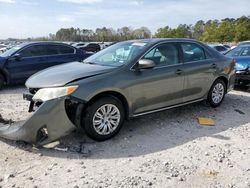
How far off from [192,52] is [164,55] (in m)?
0.88

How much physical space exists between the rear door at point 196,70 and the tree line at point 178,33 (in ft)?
109

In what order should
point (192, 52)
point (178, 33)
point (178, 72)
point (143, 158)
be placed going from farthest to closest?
1. point (178, 33)
2. point (192, 52)
3. point (178, 72)
4. point (143, 158)

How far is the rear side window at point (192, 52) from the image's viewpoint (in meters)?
6.10

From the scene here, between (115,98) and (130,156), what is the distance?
98cm

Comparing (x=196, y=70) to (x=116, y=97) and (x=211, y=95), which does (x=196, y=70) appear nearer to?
(x=211, y=95)

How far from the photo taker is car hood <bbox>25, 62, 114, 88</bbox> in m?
4.65

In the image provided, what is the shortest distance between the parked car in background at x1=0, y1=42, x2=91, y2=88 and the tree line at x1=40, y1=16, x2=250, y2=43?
29398 millimetres

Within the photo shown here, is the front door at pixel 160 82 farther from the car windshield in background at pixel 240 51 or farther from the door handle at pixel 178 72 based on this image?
the car windshield in background at pixel 240 51

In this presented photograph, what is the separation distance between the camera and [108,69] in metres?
5.00

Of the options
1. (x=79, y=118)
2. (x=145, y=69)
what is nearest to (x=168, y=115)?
(x=145, y=69)

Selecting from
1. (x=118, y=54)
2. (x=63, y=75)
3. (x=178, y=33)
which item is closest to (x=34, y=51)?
(x=118, y=54)

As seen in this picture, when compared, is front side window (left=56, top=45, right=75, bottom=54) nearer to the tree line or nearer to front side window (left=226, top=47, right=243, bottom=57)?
front side window (left=226, top=47, right=243, bottom=57)

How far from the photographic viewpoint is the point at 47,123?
4352 mm

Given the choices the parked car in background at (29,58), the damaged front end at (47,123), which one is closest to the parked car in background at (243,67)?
the parked car in background at (29,58)
